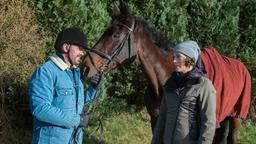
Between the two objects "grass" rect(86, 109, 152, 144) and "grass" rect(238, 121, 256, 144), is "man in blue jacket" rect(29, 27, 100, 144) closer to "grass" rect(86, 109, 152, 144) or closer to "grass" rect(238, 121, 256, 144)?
"grass" rect(86, 109, 152, 144)

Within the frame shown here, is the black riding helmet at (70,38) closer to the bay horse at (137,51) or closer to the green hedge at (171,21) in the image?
the bay horse at (137,51)

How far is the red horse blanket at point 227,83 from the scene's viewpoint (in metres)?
5.81

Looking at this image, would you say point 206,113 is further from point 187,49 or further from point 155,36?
point 155,36

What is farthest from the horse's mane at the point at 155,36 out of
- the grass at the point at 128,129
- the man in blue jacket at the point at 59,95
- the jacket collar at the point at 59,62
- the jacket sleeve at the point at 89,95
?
the grass at the point at 128,129

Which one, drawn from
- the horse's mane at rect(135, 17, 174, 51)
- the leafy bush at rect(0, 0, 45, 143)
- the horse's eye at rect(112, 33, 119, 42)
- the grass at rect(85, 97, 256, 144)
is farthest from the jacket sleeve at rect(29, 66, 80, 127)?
the grass at rect(85, 97, 256, 144)

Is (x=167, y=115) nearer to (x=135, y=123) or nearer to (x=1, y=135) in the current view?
(x=1, y=135)

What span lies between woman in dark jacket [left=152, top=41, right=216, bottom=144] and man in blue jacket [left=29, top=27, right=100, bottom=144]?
0.66 m

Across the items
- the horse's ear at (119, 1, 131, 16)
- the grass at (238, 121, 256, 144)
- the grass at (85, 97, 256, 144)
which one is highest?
the horse's ear at (119, 1, 131, 16)

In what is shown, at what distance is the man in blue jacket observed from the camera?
3.83 metres

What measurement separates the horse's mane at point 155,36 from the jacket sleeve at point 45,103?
6.39 ft

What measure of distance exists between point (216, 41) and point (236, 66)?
9.54 ft

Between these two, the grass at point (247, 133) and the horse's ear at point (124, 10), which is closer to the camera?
the horse's ear at point (124, 10)

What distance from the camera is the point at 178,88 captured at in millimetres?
4078

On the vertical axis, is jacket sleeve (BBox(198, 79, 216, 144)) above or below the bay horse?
below
